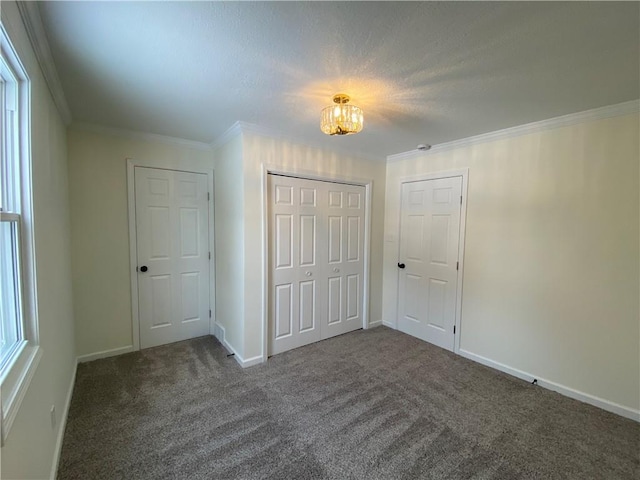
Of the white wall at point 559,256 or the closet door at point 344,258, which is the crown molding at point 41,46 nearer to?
the closet door at point 344,258

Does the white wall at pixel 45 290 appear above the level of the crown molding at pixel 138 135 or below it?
below

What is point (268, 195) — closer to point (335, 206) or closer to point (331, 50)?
point (335, 206)

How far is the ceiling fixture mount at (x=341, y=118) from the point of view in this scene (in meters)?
1.86

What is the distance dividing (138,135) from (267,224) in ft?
5.18

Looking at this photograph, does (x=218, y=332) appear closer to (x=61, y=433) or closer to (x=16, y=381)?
(x=61, y=433)

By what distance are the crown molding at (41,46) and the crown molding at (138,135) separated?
0.57 metres

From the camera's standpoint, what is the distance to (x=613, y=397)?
2123 millimetres

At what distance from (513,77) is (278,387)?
9.07 ft

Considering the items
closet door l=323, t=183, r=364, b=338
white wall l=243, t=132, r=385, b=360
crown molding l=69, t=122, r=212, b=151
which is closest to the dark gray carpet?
white wall l=243, t=132, r=385, b=360

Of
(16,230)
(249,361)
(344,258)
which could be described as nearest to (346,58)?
(16,230)

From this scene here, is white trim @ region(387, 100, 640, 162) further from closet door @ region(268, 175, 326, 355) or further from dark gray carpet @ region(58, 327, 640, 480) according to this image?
dark gray carpet @ region(58, 327, 640, 480)

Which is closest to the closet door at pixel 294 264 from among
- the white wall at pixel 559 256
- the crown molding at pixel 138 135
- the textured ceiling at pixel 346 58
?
the textured ceiling at pixel 346 58

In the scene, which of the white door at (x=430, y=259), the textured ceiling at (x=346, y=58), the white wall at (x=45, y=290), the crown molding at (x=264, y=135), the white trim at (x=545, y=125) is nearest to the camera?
the white wall at (x=45, y=290)

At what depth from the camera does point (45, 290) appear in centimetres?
154
